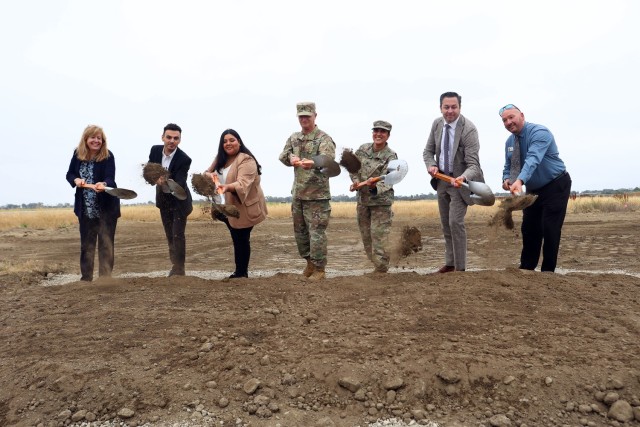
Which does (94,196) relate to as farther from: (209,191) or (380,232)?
(380,232)

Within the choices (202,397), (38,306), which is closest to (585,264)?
(202,397)

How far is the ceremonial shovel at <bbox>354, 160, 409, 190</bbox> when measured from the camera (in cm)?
526

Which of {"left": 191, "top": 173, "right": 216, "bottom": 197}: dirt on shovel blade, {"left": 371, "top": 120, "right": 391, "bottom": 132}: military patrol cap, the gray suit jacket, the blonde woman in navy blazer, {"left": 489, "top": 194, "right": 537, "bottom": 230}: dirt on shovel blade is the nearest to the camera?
{"left": 489, "top": 194, "right": 537, "bottom": 230}: dirt on shovel blade

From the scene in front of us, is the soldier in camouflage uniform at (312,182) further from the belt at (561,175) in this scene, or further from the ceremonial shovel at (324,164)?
the belt at (561,175)

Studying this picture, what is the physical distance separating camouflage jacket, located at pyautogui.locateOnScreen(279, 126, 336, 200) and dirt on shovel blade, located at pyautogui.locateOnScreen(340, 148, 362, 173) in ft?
0.84

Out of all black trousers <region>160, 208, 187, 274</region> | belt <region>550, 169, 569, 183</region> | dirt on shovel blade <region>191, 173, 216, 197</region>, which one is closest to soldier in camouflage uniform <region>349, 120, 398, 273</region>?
dirt on shovel blade <region>191, 173, 216, 197</region>

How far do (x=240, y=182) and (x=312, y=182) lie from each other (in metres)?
0.75

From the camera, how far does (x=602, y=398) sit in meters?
2.68

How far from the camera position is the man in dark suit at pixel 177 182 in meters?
5.48

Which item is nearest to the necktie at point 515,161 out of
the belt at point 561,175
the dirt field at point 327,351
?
the belt at point 561,175

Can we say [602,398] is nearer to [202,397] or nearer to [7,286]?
[202,397]

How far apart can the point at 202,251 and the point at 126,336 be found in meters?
7.69

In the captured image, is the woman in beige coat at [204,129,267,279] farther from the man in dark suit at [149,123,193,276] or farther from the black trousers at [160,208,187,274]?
the black trousers at [160,208,187,274]

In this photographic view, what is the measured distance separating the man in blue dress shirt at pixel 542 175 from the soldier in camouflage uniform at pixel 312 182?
1.82 metres
